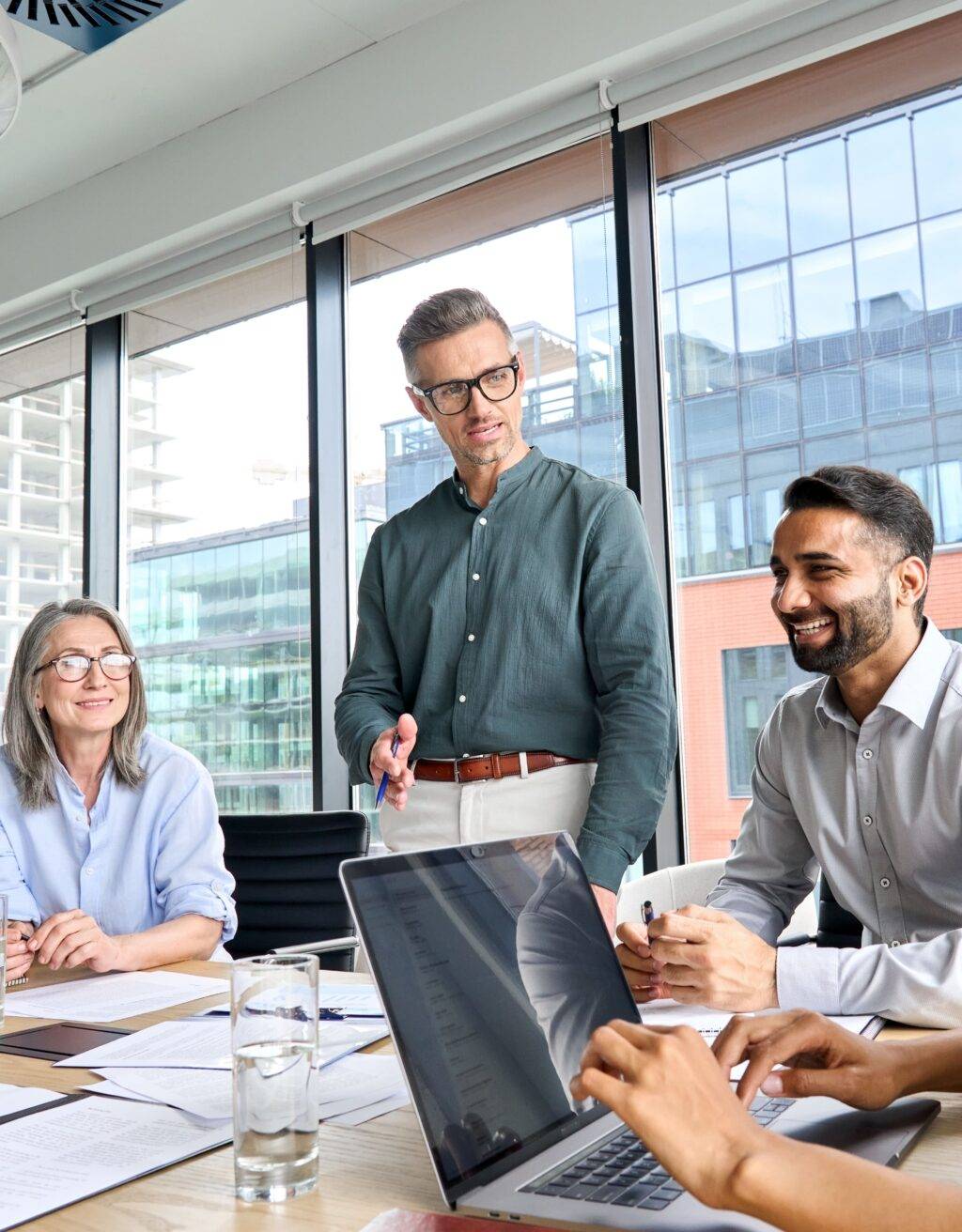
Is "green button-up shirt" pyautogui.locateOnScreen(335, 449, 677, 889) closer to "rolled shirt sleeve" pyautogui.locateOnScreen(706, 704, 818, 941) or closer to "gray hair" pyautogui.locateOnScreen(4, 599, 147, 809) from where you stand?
"rolled shirt sleeve" pyautogui.locateOnScreen(706, 704, 818, 941)

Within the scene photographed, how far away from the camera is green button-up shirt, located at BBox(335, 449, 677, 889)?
198 cm

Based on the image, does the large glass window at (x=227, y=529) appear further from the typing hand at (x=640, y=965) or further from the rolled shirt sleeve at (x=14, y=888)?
the typing hand at (x=640, y=965)

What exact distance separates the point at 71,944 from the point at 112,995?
5.5 inches

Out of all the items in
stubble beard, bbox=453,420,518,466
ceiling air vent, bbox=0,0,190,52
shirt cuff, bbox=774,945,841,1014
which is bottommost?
shirt cuff, bbox=774,945,841,1014

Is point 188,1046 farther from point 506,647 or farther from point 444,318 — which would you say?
point 444,318

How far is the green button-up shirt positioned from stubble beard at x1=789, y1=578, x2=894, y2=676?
329 millimetres

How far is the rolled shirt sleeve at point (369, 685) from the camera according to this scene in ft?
7.16

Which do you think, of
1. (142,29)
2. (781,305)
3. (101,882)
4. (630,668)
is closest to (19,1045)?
(101,882)

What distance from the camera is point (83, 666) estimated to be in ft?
7.40

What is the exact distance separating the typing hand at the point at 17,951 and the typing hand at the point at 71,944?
0.7 inches

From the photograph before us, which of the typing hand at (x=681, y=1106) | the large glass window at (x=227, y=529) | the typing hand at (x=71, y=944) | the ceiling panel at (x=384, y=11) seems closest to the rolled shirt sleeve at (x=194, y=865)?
the typing hand at (x=71, y=944)

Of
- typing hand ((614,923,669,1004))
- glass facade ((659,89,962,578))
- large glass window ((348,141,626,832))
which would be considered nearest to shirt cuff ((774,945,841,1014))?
typing hand ((614,923,669,1004))

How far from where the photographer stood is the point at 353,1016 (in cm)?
143

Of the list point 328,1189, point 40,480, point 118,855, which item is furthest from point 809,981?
point 40,480
